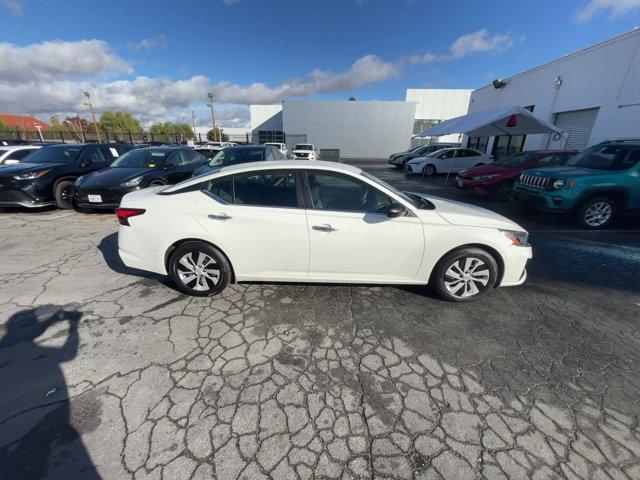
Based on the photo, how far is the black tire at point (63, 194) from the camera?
21.9ft

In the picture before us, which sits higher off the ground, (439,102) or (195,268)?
(439,102)

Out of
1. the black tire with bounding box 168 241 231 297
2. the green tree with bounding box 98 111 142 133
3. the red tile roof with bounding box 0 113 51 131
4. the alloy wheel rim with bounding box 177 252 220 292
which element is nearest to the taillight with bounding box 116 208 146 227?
A: the black tire with bounding box 168 241 231 297

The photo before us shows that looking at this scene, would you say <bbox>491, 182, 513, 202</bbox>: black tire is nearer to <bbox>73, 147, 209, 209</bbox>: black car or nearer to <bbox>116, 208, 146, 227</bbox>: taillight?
<bbox>73, 147, 209, 209</bbox>: black car

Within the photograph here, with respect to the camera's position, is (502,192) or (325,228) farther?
(502,192)

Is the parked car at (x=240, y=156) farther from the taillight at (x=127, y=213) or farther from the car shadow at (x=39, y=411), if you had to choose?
the car shadow at (x=39, y=411)

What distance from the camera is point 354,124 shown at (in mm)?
31234

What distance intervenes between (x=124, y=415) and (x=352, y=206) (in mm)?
2526

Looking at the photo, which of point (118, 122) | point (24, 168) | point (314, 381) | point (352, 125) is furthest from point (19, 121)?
point (314, 381)

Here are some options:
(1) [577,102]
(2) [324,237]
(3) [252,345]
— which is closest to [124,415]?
(3) [252,345]

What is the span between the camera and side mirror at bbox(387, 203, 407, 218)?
9.08 ft

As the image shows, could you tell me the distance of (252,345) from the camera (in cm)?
249

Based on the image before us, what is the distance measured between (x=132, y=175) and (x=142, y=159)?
105 cm

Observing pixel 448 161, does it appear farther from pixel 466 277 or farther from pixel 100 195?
pixel 100 195

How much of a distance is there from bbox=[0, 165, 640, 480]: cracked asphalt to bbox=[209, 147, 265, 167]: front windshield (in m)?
4.56
